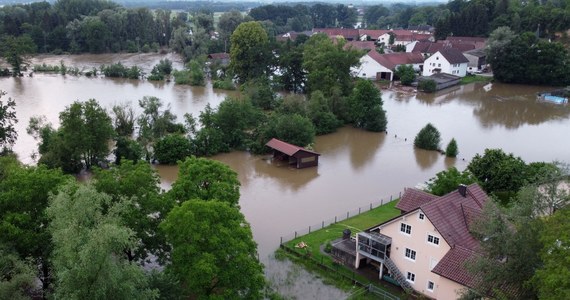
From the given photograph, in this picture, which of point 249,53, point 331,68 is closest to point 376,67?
point 249,53

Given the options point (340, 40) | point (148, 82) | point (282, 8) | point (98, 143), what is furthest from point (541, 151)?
point (282, 8)

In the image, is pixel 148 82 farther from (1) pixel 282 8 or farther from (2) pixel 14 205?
(1) pixel 282 8

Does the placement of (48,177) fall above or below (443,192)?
above

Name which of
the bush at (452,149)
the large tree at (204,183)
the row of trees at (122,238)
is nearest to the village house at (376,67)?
the bush at (452,149)

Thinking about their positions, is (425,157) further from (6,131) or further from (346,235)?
(6,131)

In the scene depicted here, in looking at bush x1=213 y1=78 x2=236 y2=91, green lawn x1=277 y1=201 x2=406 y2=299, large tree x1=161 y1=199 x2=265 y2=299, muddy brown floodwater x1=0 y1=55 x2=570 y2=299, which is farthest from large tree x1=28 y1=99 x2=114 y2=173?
bush x1=213 y1=78 x2=236 y2=91
